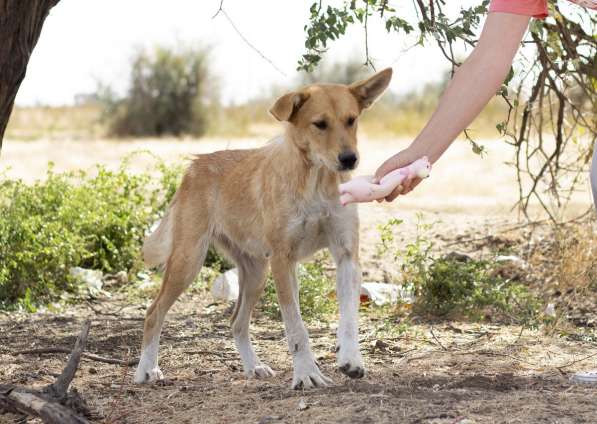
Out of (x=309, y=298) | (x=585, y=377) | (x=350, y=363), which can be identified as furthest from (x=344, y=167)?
(x=309, y=298)

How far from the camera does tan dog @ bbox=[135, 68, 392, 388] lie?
207 inches

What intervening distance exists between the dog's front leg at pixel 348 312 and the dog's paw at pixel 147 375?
1.15 meters

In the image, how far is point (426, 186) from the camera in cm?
1445

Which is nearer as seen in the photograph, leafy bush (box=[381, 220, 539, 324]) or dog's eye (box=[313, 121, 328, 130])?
dog's eye (box=[313, 121, 328, 130])

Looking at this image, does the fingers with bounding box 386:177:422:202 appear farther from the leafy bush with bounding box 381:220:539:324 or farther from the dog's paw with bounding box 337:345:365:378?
the leafy bush with bounding box 381:220:539:324

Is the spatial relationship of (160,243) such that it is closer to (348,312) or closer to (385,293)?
(348,312)

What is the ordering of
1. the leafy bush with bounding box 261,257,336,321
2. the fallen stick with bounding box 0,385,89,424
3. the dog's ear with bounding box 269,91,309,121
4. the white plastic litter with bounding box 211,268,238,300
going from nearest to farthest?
the fallen stick with bounding box 0,385,89,424, the dog's ear with bounding box 269,91,309,121, the leafy bush with bounding box 261,257,336,321, the white plastic litter with bounding box 211,268,238,300

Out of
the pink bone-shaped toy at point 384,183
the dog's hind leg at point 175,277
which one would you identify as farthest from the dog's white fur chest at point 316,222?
the pink bone-shaped toy at point 384,183

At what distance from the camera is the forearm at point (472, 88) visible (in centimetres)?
355

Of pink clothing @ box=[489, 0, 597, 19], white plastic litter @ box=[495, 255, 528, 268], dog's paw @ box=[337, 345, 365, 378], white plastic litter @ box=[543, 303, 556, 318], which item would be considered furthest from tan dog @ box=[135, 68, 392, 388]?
white plastic litter @ box=[495, 255, 528, 268]

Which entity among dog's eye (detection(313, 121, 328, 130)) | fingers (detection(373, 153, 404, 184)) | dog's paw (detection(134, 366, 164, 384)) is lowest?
dog's paw (detection(134, 366, 164, 384))

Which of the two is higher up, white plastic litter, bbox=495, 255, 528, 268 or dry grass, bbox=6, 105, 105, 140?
dry grass, bbox=6, 105, 105, 140

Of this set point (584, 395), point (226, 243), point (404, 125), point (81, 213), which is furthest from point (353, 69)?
point (584, 395)

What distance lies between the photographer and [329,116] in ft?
17.9
